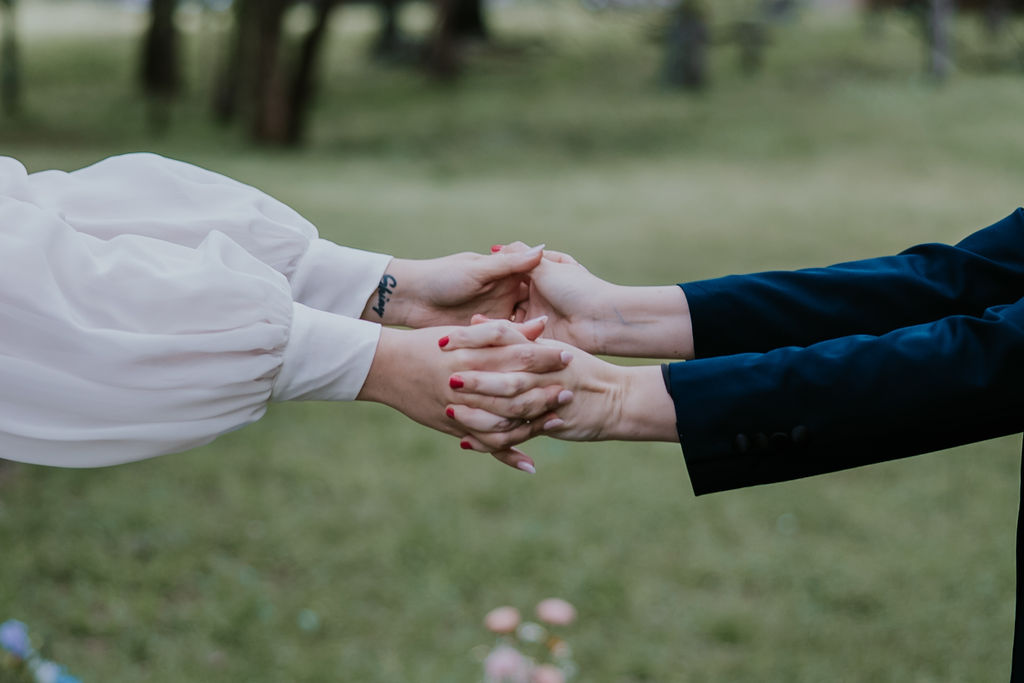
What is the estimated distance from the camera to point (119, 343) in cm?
176

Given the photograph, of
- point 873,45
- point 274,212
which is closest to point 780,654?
point 274,212

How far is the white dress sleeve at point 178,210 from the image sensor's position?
7.06 ft

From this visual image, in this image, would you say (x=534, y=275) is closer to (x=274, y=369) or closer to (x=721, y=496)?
(x=274, y=369)

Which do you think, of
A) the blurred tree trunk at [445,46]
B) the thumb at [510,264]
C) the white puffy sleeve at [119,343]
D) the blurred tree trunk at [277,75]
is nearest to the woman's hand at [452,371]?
the white puffy sleeve at [119,343]

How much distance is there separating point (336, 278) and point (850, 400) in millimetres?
1231

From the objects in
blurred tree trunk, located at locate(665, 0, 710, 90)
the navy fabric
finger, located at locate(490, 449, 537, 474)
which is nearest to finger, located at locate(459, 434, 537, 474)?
finger, located at locate(490, 449, 537, 474)

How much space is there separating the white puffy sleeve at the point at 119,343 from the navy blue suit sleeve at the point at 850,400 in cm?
74

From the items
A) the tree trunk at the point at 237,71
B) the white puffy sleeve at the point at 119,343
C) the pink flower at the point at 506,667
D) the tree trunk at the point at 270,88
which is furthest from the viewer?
the tree trunk at the point at 237,71

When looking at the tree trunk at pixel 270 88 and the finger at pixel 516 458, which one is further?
the tree trunk at pixel 270 88

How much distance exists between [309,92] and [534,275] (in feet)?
41.1

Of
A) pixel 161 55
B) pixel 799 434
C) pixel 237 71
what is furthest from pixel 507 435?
pixel 161 55

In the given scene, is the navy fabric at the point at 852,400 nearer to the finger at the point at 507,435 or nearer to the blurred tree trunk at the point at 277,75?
the finger at the point at 507,435

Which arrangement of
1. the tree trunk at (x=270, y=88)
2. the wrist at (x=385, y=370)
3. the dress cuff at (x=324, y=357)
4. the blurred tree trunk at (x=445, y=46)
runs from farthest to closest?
the blurred tree trunk at (x=445, y=46)
the tree trunk at (x=270, y=88)
the wrist at (x=385, y=370)
the dress cuff at (x=324, y=357)

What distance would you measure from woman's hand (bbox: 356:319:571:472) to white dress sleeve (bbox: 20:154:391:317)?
0.40m
